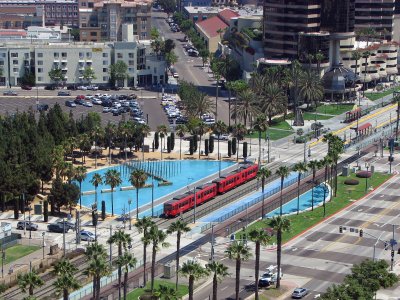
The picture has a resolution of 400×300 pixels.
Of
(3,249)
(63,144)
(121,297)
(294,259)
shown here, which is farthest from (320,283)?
(63,144)

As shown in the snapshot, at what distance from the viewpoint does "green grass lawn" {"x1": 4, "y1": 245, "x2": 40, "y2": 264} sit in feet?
416

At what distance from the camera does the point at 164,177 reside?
570ft

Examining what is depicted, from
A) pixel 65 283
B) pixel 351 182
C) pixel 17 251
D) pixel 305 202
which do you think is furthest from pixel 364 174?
pixel 65 283

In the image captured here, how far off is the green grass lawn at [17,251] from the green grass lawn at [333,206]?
2852cm

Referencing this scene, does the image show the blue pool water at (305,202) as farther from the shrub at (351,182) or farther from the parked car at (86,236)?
the parked car at (86,236)

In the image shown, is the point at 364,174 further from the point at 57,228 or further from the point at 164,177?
the point at 57,228

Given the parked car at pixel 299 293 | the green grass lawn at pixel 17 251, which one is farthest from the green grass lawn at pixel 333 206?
the green grass lawn at pixel 17 251

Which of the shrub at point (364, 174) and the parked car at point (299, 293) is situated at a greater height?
the shrub at point (364, 174)

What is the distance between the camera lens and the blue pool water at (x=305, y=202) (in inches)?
5928

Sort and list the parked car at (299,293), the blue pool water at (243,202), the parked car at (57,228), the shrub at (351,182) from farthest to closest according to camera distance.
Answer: the shrub at (351,182)
the blue pool water at (243,202)
the parked car at (57,228)
the parked car at (299,293)

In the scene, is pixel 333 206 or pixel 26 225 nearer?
pixel 26 225

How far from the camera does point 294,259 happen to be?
127m

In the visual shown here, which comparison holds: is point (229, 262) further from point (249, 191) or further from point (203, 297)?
point (249, 191)

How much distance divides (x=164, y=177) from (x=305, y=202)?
95.6 ft
